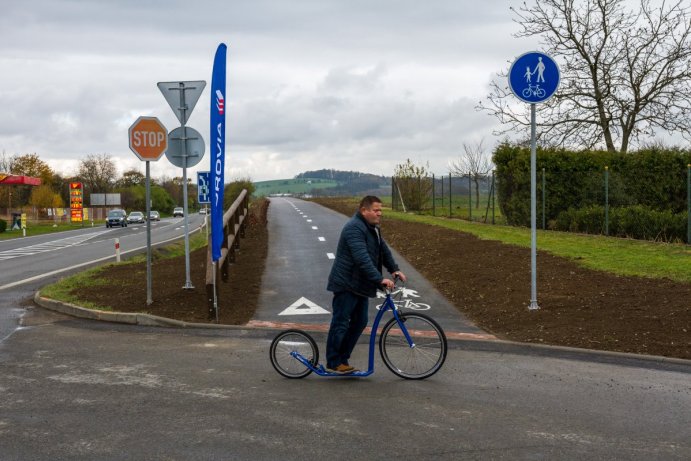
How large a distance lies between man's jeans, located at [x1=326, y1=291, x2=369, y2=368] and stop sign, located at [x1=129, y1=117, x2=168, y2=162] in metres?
6.01

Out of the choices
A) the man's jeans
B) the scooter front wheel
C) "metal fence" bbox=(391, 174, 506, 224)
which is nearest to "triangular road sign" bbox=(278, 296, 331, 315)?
the scooter front wheel

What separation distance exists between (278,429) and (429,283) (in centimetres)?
840

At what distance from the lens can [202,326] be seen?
941 centimetres

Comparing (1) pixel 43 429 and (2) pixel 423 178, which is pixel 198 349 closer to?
(1) pixel 43 429

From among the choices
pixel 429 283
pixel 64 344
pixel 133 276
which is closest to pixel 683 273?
pixel 429 283

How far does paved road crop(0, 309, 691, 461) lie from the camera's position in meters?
4.53

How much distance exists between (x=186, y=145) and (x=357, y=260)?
601cm

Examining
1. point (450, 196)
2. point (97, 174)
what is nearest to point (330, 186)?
point (97, 174)

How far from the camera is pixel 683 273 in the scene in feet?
36.0

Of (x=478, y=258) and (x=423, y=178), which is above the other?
(x=423, y=178)

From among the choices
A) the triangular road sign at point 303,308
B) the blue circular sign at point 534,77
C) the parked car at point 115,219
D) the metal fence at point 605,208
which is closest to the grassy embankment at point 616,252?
the metal fence at point 605,208

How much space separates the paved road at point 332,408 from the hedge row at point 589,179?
45.1 feet

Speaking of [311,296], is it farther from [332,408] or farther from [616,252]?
[616,252]

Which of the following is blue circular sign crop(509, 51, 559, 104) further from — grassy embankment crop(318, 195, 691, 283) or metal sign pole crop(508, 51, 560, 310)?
grassy embankment crop(318, 195, 691, 283)
